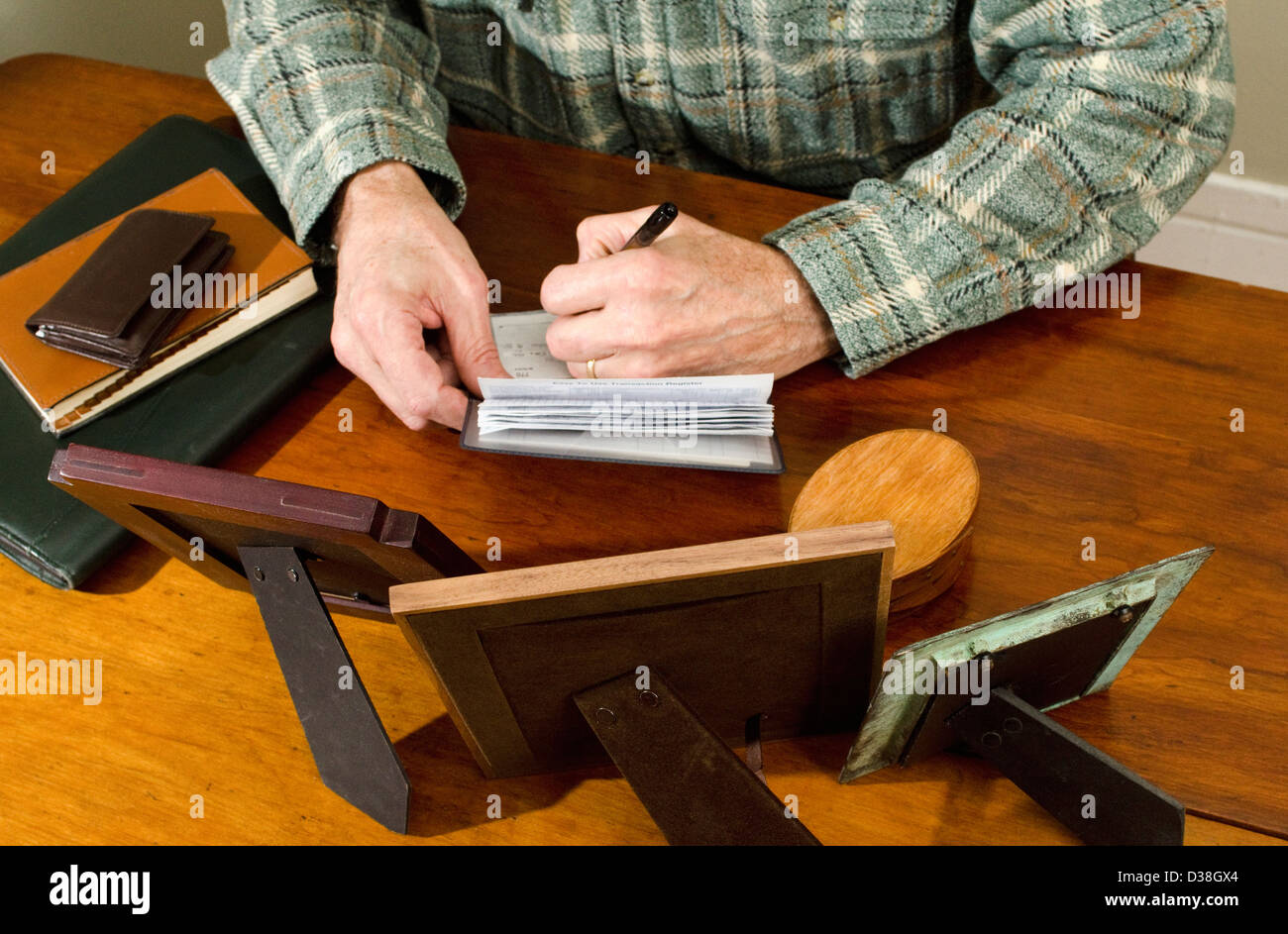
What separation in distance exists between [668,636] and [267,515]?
320 mm

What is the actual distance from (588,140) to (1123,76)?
0.77 meters

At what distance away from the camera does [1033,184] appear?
1.05m

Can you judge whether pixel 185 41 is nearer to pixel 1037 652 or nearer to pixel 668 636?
pixel 668 636

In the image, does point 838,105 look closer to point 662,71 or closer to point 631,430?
point 662,71

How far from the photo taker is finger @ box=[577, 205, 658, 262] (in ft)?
3.42

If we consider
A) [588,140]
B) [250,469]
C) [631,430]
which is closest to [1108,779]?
[631,430]

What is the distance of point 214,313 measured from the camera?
1.07m

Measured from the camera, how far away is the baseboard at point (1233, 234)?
98.5 inches

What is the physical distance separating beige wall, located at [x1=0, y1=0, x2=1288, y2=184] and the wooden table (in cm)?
146
